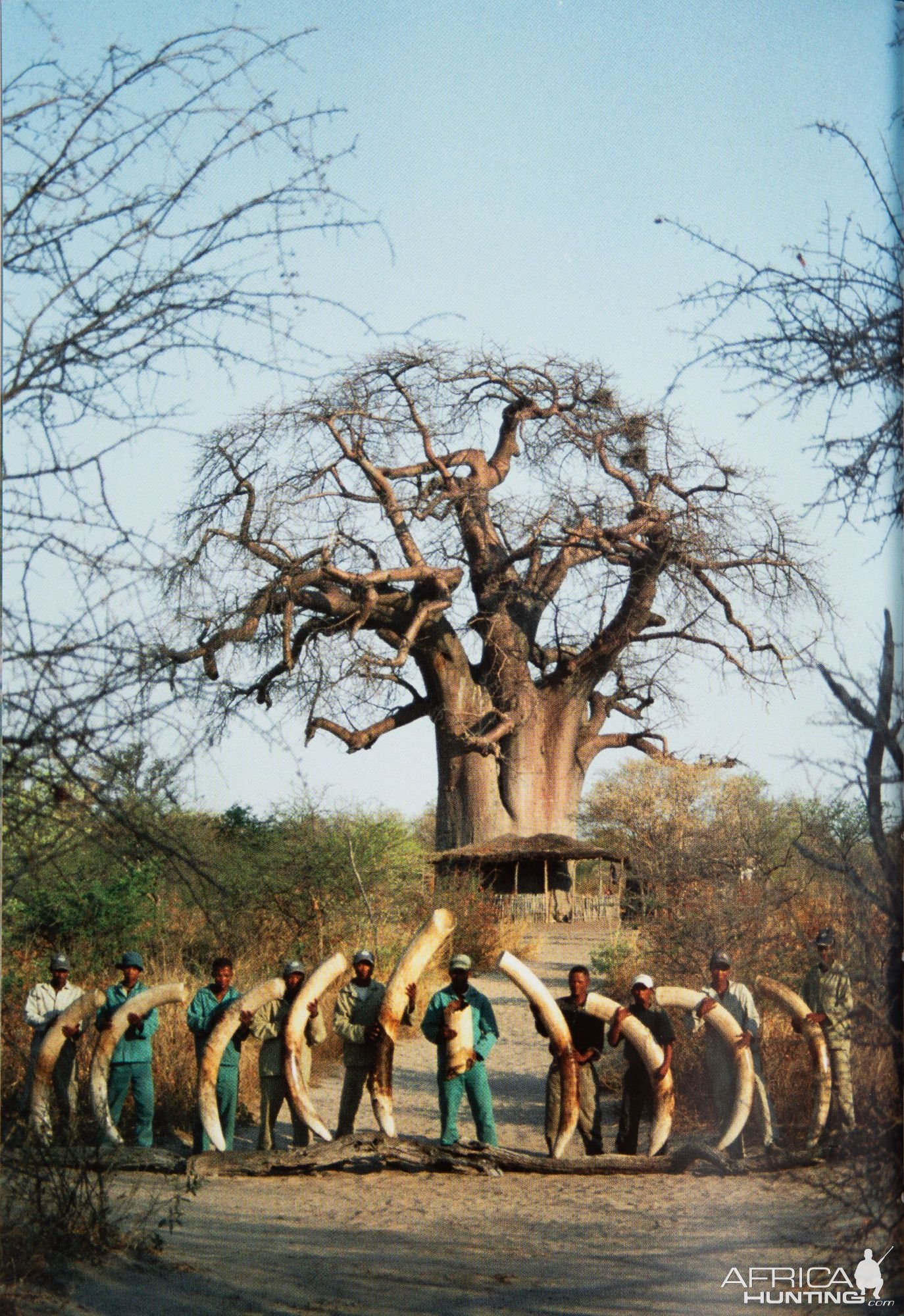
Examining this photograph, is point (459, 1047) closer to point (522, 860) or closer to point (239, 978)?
point (239, 978)

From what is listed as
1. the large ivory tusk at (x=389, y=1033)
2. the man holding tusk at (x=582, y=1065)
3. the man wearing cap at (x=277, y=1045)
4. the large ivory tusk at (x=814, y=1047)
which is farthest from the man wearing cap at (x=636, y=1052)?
the man wearing cap at (x=277, y=1045)

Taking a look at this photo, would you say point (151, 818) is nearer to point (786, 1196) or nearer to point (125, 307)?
point (125, 307)

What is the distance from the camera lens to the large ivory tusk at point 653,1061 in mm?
6516

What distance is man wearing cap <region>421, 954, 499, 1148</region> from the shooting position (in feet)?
22.5

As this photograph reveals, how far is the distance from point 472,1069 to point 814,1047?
1.75 meters

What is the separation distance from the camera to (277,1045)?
708 cm

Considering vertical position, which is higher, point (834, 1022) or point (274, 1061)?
point (834, 1022)

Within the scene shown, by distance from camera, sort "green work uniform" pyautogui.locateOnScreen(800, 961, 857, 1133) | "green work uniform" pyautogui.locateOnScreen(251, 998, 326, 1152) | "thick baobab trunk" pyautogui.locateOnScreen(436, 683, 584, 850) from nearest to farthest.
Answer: "green work uniform" pyautogui.locateOnScreen(800, 961, 857, 1133) < "green work uniform" pyautogui.locateOnScreen(251, 998, 326, 1152) < "thick baobab trunk" pyautogui.locateOnScreen(436, 683, 584, 850)

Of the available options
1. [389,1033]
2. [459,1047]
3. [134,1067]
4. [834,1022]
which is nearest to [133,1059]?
[134,1067]

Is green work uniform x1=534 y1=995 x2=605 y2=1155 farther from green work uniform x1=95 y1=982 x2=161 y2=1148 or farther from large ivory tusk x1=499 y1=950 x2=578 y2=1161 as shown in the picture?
green work uniform x1=95 y1=982 x2=161 y2=1148

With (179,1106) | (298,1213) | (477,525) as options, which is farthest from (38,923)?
(477,525)

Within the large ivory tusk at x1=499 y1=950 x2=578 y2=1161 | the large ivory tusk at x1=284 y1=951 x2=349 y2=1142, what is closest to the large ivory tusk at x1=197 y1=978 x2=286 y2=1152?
the large ivory tusk at x1=284 y1=951 x2=349 y2=1142

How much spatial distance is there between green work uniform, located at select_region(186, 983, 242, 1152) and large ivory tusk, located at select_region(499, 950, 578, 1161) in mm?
1512

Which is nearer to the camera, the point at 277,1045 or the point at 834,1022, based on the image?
the point at 834,1022
